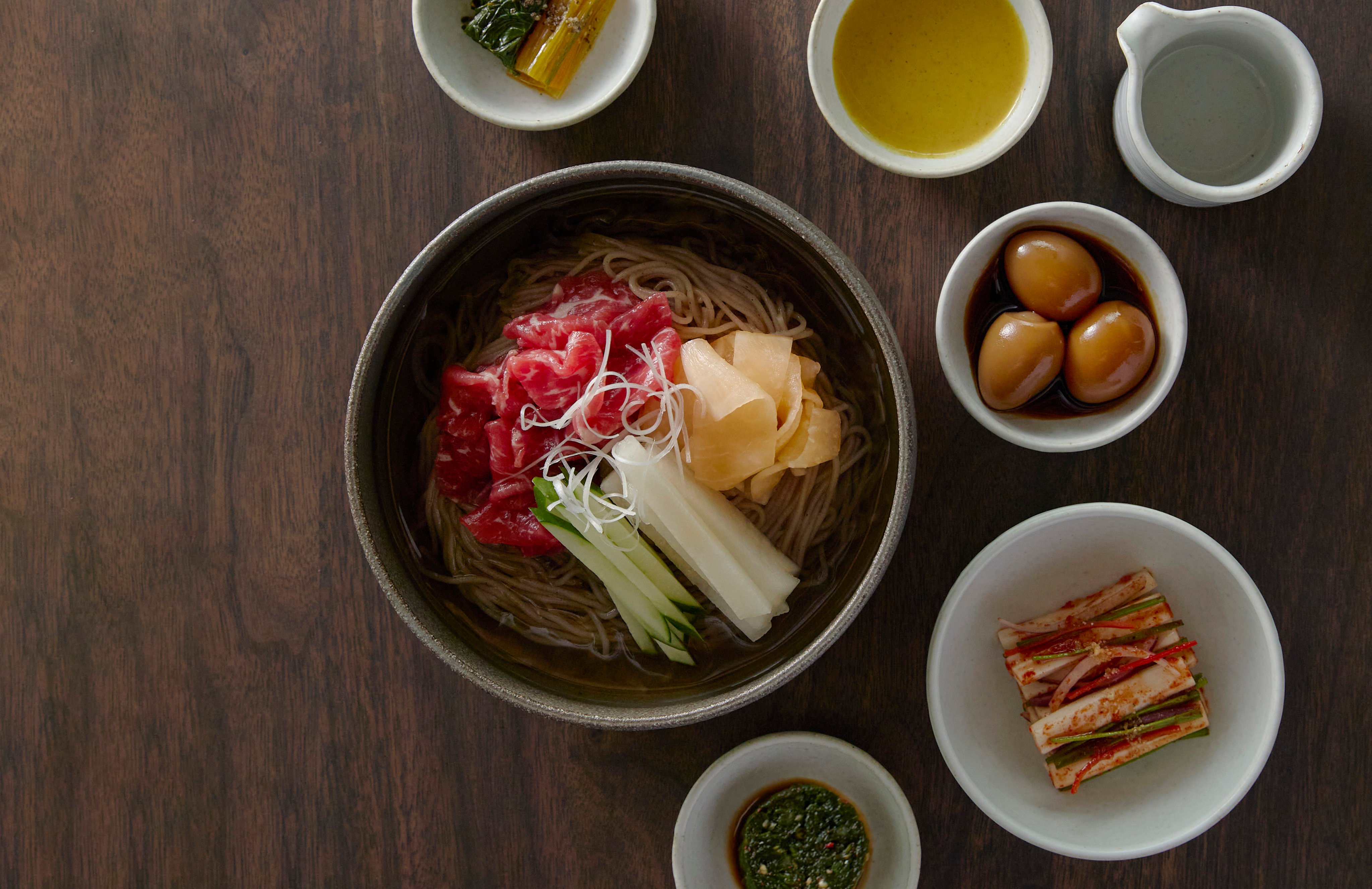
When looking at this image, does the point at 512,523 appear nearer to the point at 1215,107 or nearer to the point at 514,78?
the point at 514,78

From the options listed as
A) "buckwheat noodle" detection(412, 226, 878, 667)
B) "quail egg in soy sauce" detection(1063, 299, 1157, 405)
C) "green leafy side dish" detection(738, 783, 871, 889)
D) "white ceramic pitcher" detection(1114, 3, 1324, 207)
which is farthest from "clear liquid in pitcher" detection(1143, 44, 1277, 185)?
"green leafy side dish" detection(738, 783, 871, 889)

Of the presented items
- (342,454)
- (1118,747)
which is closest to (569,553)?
(342,454)

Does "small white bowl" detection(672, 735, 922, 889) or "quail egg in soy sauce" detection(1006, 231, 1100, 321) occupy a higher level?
"quail egg in soy sauce" detection(1006, 231, 1100, 321)

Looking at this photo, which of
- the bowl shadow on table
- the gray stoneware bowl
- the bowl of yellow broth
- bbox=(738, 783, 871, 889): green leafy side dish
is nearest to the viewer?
the gray stoneware bowl

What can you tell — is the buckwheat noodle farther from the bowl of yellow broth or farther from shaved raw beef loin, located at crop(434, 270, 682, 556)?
the bowl of yellow broth

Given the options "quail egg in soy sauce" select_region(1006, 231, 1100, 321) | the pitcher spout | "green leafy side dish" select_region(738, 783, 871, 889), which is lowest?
"green leafy side dish" select_region(738, 783, 871, 889)

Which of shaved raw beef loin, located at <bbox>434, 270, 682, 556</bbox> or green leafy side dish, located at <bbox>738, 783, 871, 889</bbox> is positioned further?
green leafy side dish, located at <bbox>738, 783, 871, 889</bbox>

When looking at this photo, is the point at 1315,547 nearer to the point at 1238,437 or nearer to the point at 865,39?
the point at 1238,437
